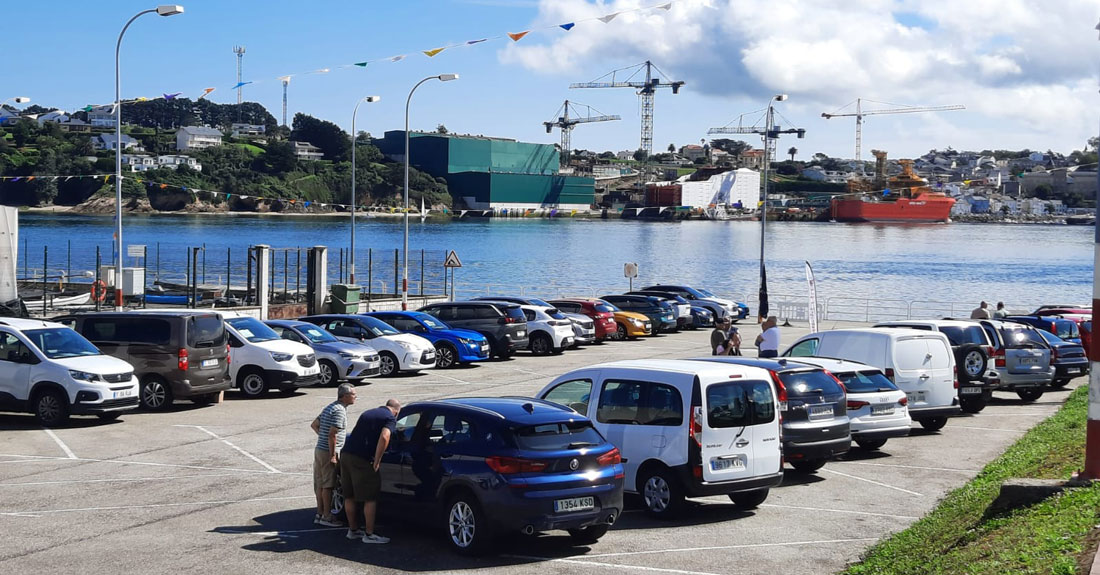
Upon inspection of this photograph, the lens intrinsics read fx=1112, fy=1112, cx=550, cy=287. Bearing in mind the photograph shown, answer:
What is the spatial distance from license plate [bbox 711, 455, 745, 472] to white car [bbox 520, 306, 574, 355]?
62.5 feet

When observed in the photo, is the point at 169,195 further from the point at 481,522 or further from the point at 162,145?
the point at 481,522

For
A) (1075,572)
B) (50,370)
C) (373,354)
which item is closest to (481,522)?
(1075,572)

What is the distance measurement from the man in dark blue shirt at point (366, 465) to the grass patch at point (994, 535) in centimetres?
436

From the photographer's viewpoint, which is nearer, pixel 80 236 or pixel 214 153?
pixel 80 236

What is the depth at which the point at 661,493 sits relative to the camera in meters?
11.8

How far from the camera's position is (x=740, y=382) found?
39.2 feet

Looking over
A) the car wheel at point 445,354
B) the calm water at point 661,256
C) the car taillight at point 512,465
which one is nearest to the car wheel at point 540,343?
the car wheel at point 445,354

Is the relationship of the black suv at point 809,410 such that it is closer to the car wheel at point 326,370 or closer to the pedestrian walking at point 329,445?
the pedestrian walking at point 329,445

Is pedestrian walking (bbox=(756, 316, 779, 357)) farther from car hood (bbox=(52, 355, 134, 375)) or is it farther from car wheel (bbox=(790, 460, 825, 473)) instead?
car hood (bbox=(52, 355, 134, 375))

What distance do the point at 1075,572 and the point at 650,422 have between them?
5.23 metres

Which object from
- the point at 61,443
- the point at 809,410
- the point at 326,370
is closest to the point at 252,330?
the point at 326,370

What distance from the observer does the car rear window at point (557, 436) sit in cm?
1003

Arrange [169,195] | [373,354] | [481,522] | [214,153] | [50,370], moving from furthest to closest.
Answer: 1. [169,195]
2. [214,153]
3. [373,354]
4. [50,370]
5. [481,522]

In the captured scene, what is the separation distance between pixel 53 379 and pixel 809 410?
11923 millimetres
